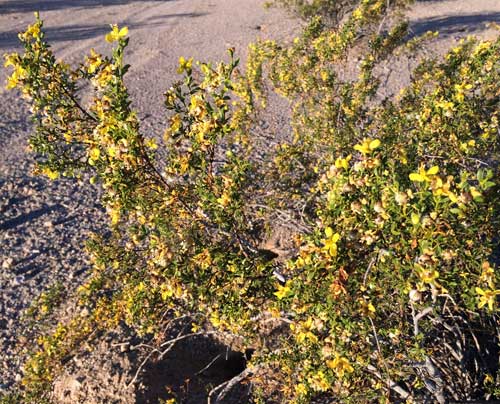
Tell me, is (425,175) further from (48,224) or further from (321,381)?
(48,224)

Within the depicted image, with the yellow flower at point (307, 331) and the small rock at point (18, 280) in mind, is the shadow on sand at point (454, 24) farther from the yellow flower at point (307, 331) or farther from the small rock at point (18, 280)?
the yellow flower at point (307, 331)

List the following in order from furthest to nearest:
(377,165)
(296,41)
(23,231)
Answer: (23,231) < (296,41) < (377,165)

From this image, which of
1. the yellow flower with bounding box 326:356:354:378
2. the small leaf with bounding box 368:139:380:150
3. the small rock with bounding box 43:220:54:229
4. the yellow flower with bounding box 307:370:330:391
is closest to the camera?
the small leaf with bounding box 368:139:380:150

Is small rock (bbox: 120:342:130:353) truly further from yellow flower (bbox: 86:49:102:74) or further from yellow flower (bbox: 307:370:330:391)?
yellow flower (bbox: 86:49:102:74)

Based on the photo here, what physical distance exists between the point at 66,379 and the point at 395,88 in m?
9.31

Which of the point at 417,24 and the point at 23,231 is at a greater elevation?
the point at 417,24

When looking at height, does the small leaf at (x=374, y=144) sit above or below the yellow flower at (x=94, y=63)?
below

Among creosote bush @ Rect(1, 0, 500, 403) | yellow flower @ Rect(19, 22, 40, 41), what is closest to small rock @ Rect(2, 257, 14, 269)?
creosote bush @ Rect(1, 0, 500, 403)

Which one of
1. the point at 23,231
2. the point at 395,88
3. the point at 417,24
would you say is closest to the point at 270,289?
the point at 23,231

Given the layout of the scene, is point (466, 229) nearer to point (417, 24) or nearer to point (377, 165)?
point (377, 165)

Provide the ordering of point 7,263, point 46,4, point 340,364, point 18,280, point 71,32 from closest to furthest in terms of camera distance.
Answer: point 340,364, point 18,280, point 7,263, point 71,32, point 46,4

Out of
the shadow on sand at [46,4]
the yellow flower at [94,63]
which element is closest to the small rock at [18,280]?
the yellow flower at [94,63]

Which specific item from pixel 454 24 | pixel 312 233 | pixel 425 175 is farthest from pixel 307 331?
pixel 454 24

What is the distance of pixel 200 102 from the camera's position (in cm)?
213
